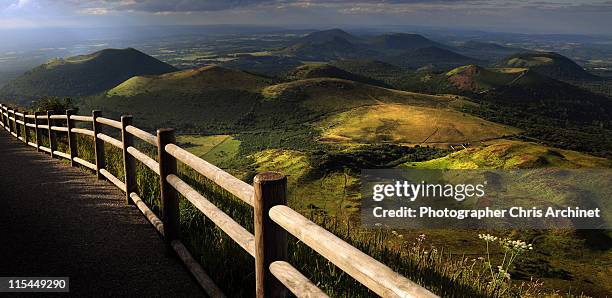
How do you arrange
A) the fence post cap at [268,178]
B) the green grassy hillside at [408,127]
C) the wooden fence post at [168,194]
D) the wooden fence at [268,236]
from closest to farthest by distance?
the wooden fence at [268,236]
the fence post cap at [268,178]
the wooden fence post at [168,194]
the green grassy hillside at [408,127]

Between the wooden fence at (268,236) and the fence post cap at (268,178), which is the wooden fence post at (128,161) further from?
the fence post cap at (268,178)

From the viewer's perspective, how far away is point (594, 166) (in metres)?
98.6

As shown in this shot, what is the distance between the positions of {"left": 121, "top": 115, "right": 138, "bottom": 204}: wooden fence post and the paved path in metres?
0.27

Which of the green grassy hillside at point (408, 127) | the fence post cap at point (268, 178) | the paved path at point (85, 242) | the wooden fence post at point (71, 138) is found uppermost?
the fence post cap at point (268, 178)

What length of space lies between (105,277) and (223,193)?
10.4 ft

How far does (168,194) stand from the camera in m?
5.79

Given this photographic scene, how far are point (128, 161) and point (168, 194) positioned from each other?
2102mm

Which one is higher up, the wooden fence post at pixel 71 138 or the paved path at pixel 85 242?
the wooden fence post at pixel 71 138

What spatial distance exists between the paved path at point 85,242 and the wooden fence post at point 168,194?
29 centimetres

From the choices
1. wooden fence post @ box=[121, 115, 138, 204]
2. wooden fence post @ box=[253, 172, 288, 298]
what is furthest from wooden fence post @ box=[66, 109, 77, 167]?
wooden fence post @ box=[253, 172, 288, 298]

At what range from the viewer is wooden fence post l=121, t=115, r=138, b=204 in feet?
24.5

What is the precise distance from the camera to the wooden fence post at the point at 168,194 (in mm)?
5781

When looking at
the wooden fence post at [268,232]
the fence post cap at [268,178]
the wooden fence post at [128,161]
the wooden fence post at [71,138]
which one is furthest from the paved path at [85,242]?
the fence post cap at [268,178]

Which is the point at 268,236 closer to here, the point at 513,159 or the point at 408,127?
the point at 513,159
